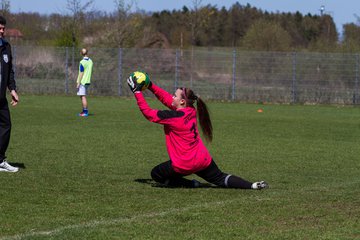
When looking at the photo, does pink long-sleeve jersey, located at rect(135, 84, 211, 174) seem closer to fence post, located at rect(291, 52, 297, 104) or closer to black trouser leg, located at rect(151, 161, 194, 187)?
black trouser leg, located at rect(151, 161, 194, 187)

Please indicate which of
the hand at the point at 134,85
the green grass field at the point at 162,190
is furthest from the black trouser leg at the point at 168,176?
the hand at the point at 134,85

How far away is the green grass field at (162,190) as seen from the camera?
6.59 meters

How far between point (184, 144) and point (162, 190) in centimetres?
59

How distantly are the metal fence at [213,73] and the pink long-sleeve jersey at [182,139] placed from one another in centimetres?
2525

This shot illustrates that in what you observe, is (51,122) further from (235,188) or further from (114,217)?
(114,217)

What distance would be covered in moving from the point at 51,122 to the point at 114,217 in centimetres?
1254

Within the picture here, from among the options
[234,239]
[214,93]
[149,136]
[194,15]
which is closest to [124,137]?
[149,136]

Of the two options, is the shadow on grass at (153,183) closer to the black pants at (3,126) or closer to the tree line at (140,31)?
the black pants at (3,126)

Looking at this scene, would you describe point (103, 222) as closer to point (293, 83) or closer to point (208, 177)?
point (208, 177)

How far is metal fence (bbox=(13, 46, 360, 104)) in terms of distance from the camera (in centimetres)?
3453

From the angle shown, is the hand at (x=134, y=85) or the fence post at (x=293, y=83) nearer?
the hand at (x=134, y=85)

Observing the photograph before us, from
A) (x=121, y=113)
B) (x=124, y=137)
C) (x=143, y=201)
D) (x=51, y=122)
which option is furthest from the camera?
(x=121, y=113)

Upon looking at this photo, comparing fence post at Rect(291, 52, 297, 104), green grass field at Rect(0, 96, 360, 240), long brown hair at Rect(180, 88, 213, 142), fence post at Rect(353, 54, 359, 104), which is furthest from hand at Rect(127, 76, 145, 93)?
fence post at Rect(291, 52, 297, 104)

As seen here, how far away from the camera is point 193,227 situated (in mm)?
6645
